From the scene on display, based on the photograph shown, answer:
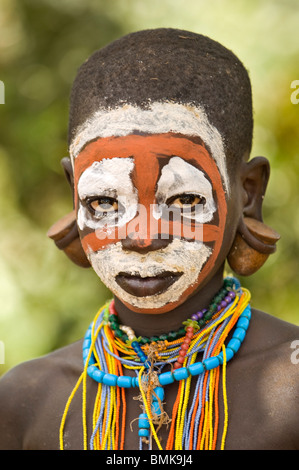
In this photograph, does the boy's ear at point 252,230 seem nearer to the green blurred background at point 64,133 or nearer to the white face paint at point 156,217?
the white face paint at point 156,217

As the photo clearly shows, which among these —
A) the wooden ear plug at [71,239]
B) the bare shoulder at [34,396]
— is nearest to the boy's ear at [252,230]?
the wooden ear plug at [71,239]

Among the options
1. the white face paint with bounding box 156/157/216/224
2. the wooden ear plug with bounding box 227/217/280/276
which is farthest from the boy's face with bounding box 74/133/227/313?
the wooden ear plug with bounding box 227/217/280/276

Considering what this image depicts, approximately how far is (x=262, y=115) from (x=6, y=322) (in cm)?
282

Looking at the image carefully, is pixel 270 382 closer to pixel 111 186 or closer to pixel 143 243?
pixel 143 243

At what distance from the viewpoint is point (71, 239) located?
2.80 metres

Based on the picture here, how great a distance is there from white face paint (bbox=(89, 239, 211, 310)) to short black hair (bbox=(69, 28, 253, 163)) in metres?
0.42

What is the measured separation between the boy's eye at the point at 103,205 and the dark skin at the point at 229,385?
0.20m

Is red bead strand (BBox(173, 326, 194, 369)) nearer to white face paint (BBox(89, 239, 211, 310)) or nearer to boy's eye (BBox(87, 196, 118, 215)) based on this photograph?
white face paint (BBox(89, 239, 211, 310))

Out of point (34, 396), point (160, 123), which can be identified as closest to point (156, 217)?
point (160, 123)

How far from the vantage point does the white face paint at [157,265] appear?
2.31 m

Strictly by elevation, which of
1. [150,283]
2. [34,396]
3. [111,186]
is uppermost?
[111,186]

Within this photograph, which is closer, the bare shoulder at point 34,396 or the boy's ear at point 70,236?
the bare shoulder at point 34,396

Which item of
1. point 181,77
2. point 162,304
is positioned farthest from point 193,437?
point 181,77

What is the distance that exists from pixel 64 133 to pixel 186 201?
3914 millimetres
